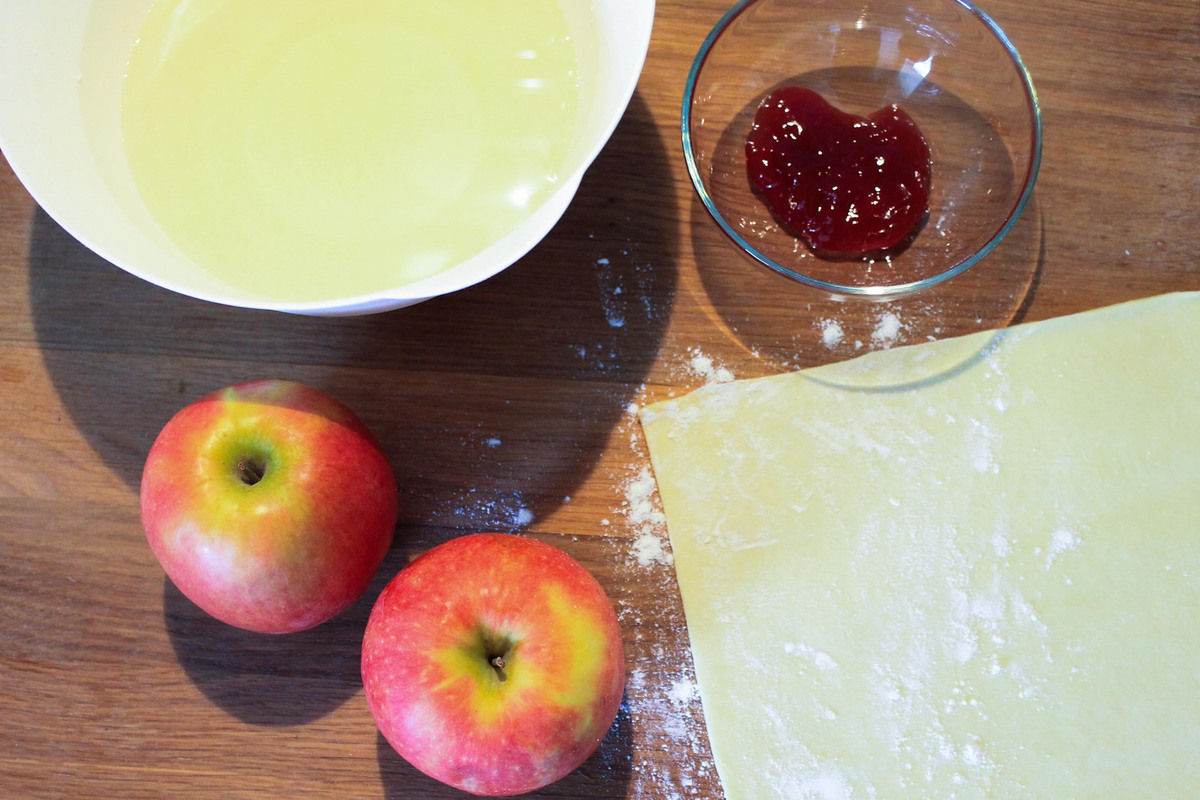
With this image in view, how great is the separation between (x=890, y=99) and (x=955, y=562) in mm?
636

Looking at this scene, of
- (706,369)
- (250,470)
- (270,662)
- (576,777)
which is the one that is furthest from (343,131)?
(576,777)

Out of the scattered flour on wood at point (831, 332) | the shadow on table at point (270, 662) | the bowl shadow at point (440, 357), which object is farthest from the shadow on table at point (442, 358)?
the scattered flour on wood at point (831, 332)

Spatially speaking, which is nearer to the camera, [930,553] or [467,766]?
[467,766]

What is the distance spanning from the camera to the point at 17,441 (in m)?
1.13

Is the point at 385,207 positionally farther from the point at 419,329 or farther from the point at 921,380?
the point at 921,380

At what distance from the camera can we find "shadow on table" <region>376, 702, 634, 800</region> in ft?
3.55

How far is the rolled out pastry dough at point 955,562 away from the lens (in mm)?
1100

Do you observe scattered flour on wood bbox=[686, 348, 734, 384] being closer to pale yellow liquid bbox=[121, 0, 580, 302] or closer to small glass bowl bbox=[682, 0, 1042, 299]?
small glass bowl bbox=[682, 0, 1042, 299]

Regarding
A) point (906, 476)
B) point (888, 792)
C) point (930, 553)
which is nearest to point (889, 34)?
point (906, 476)

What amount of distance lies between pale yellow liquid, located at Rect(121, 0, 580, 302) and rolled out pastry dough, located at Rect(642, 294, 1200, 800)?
0.36 meters

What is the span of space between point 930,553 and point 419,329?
0.73m

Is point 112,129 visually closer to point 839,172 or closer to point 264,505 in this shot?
point 264,505

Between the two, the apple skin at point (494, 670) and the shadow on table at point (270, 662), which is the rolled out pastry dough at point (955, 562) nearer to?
the apple skin at point (494, 670)

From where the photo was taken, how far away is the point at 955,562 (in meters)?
1.14
